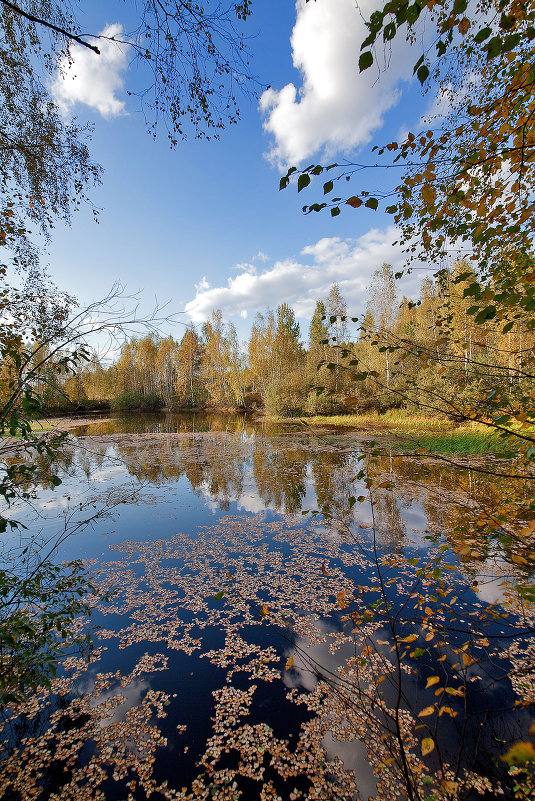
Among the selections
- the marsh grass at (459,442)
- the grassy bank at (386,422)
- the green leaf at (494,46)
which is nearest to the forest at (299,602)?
the green leaf at (494,46)

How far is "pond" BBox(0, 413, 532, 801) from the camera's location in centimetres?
241

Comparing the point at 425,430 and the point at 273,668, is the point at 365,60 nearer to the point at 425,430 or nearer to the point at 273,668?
the point at 273,668

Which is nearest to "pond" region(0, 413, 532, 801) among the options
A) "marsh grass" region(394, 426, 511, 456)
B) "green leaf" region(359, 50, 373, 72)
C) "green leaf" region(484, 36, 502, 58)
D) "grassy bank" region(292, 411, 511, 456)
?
"green leaf" region(359, 50, 373, 72)

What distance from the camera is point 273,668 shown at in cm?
343

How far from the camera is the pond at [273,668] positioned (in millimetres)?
2406

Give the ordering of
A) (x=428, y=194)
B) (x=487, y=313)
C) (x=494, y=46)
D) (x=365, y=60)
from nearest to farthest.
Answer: (x=365, y=60), (x=494, y=46), (x=487, y=313), (x=428, y=194)

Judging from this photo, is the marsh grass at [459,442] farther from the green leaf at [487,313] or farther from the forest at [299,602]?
the green leaf at [487,313]

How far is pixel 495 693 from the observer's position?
3076mm

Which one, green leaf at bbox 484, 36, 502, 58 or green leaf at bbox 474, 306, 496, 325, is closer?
green leaf at bbox 484, 36, 502, 58

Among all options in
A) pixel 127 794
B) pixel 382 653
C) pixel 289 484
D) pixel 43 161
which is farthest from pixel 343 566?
pixel 43 161

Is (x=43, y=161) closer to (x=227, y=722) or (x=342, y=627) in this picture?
(x=227, y=722)

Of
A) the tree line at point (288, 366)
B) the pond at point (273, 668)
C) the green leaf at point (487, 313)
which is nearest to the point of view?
the green leaf at point (487, 313)

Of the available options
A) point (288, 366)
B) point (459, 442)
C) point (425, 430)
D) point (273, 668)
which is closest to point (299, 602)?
point (273, 668)

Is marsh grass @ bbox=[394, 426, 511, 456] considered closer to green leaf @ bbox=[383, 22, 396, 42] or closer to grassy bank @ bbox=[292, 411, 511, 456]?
grassy bank @ bbox=[292, 411, 511, 456]
